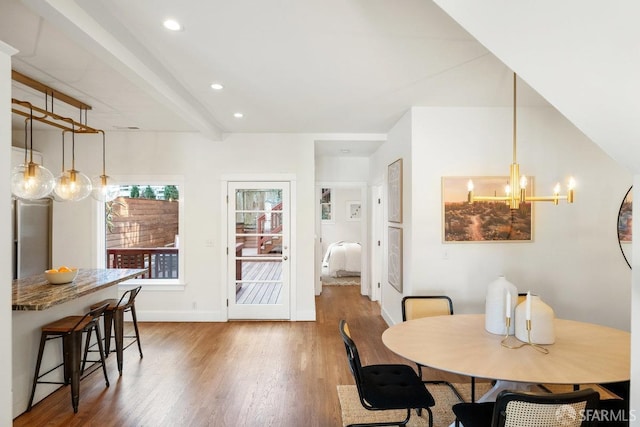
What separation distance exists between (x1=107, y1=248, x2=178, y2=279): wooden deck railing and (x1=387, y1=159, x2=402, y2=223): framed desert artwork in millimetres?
3043

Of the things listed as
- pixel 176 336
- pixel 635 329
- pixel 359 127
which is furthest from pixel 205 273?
pixel 635 329

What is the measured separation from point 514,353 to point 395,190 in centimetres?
254

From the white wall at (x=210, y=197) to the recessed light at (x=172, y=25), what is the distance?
274 centimetres

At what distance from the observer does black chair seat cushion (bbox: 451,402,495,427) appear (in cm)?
174

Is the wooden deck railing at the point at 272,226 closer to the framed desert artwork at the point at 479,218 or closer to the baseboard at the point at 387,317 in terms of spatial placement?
the baseboard at the point at 387,317

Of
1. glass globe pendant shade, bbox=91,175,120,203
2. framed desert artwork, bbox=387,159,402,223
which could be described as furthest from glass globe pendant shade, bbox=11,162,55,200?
framed desert artwork, bbox=387,159,402,223

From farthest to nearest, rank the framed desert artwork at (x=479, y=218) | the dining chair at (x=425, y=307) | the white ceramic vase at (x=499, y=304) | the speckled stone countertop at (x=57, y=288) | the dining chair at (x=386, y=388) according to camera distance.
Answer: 1. the framed desert artwork at (x=479, y=218)
2. the dining chair at (x=425, y=307)
3. the speckled stone countertop at (x=57, y=288)
4. the white ceramic vase at (x=499, y=304)
5. the dining chair at (x=386, y=388)

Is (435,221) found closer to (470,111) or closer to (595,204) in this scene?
(470,111)

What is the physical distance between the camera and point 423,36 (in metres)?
2.19

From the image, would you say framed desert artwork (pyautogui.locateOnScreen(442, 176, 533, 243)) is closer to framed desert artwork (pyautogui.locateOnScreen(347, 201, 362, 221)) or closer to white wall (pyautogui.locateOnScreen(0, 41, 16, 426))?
white wall (pyautogui.locateOnScreen(0, 41, 16, 426))

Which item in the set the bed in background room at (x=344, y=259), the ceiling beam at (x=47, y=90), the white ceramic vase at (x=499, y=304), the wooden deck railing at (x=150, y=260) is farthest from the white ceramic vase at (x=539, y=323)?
the bed in background room at (x=344, y=259)

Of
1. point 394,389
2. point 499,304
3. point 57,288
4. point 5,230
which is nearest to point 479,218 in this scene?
point 499,304

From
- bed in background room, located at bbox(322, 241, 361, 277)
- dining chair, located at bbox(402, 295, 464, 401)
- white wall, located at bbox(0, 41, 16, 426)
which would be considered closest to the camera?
white wall, located at bbox(0, 41, 16, 426)

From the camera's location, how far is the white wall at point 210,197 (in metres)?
4.79
